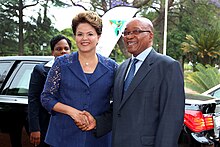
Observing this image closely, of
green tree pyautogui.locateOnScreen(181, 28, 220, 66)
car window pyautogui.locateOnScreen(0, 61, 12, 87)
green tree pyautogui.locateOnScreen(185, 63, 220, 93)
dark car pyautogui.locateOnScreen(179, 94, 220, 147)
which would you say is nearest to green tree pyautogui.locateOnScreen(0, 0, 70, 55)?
green tree pyautogui.locateOnScreen(181, 28, 220, 66)

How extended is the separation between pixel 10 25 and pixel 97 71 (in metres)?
24.8

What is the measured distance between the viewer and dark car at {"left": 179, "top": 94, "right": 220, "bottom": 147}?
3.02 m

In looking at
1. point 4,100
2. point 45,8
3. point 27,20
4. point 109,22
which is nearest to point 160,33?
point 45,8

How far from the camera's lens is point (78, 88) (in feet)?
7.47

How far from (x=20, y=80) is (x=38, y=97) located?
88cm

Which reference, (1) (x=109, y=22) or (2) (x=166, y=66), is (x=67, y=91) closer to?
(2) (x=166, y=66)

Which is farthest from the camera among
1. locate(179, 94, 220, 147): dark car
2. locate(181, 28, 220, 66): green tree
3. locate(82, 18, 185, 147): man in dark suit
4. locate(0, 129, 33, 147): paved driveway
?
locate(181, 28, 220, 66): green tree

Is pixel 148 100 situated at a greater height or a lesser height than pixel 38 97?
greater

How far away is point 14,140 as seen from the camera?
3820 millimetres

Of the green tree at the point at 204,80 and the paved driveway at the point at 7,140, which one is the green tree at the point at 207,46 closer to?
the green tree at the point at 204,80

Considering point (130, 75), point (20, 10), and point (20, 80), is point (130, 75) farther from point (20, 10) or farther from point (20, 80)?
point (20, 10)

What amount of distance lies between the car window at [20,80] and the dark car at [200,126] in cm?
191

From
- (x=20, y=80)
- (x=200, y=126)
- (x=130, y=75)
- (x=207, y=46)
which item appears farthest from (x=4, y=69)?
(x=207, y=46)

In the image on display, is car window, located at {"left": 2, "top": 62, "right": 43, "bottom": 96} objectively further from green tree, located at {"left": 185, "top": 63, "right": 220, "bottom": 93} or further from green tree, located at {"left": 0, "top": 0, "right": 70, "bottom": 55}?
green tree, located at {"left": 0, "top": 0, "right": 70, "bottom": 55}
